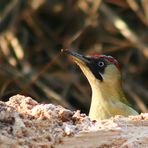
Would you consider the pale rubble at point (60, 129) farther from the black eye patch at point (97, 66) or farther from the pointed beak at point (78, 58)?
the black eye patch at point (97, 66)

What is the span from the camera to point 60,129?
9.04 feet

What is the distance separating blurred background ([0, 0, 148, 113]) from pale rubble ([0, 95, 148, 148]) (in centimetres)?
311

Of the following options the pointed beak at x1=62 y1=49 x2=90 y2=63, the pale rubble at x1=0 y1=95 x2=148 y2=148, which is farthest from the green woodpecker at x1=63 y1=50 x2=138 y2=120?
the pale rubble at x1=0 y1=95 x2=148 y2=148

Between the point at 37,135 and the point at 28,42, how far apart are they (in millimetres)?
4516

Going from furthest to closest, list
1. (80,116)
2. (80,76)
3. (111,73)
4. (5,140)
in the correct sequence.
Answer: (80,76)
(111,73)
(80,116)
(5,140)

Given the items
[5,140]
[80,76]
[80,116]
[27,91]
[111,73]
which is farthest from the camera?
[80,76]

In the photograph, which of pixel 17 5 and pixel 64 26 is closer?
pixel 17 5

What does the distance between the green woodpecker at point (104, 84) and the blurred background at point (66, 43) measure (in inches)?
49.3

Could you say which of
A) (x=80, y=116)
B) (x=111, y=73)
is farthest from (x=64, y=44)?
(x=80, y=116)

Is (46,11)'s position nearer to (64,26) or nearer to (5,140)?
(64,26)

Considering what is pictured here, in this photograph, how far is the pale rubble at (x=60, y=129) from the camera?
2.68 metres

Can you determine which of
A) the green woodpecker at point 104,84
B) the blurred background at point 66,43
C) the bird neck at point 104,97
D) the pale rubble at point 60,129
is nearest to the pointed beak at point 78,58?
the green woodpecker at point 104,84

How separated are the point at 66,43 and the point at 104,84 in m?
2.19

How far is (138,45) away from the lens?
6414mm
